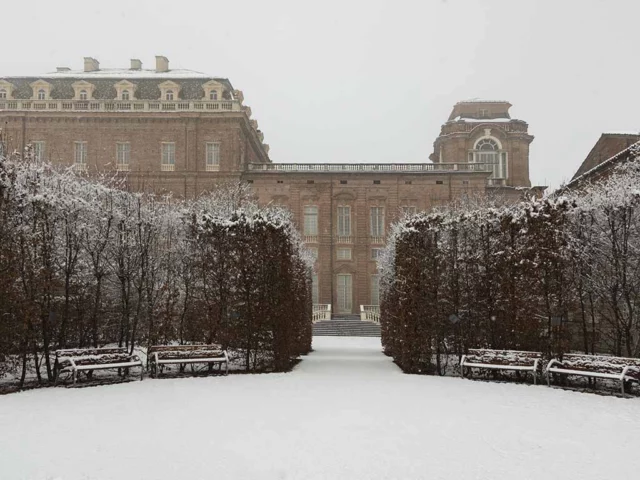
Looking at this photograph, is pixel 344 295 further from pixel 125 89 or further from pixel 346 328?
pixel 125 89

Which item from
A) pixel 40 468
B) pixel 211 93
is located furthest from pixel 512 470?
pixel 211 93

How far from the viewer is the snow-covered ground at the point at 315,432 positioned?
209 inches

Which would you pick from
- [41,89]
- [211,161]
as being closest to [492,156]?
[211,161]

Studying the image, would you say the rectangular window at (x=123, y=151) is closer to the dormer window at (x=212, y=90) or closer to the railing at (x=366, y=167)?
the dormer window at (x=212, y=90)

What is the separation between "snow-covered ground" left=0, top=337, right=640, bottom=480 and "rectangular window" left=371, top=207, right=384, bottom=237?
997 inches

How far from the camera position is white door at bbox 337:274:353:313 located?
116 ft

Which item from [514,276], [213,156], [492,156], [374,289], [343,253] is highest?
[492,156]

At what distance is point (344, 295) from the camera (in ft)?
116

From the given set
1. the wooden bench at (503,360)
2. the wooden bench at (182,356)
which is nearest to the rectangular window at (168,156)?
the wooden bench at (182,356)

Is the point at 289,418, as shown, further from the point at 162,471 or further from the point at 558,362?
the point at 558,362

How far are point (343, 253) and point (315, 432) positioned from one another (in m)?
29.0

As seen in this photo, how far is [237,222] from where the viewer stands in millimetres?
13180

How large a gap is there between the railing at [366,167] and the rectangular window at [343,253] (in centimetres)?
462

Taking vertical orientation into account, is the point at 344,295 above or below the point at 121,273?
below
